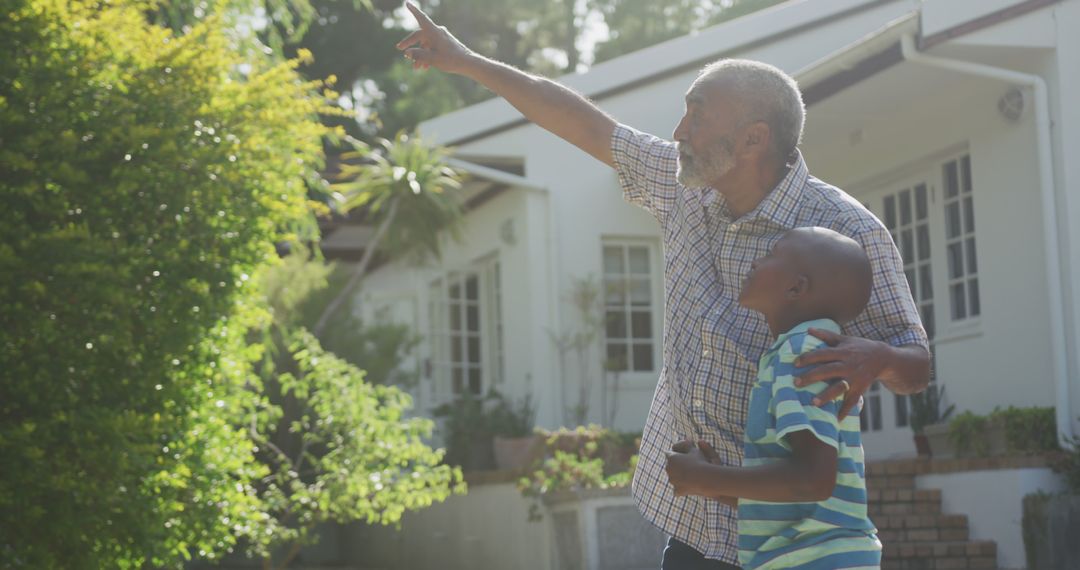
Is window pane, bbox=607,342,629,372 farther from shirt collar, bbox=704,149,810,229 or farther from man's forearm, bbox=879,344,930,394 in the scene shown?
man's forearm, bbox=879,344,930,394

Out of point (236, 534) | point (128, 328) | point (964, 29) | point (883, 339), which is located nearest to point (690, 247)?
point (883, 339)

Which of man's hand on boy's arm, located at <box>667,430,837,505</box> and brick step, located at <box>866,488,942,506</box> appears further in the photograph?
brick step, located at <box>866,488,942,506</box>

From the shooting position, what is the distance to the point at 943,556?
8562 mm

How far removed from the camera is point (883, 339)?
9.13ft

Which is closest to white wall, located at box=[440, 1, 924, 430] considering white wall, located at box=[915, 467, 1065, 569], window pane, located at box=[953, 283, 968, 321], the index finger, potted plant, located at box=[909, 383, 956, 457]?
window pane, located at box=[953, 283, 968, 321]

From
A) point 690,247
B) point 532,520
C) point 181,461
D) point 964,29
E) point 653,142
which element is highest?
point 964,29

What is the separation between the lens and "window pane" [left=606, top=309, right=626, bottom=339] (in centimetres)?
1345

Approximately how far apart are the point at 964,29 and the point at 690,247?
6.20m

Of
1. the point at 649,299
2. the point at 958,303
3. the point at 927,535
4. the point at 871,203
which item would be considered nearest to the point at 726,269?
the point at 927,535

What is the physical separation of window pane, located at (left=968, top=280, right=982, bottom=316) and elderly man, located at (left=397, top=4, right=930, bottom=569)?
7650 millimetres

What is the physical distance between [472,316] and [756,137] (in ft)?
40.5

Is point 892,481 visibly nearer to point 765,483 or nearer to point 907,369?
point 907,369

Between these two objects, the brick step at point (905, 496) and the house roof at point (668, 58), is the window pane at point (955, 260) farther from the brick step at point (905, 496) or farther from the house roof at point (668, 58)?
the house roof at point (668, 58)

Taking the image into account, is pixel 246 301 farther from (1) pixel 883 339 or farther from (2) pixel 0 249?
(1) pixel 883 339
